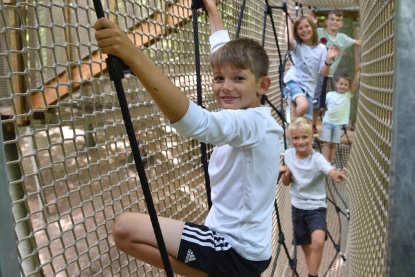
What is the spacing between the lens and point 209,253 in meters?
0.93

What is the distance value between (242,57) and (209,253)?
392mm

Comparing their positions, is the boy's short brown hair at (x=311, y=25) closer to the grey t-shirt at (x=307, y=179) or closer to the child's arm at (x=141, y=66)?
the grey t-shirt at (x=307, y=179)

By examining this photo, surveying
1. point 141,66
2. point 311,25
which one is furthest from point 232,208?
point 311,25

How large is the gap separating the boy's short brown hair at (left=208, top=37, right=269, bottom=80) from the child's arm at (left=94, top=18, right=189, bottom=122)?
30 centimetres

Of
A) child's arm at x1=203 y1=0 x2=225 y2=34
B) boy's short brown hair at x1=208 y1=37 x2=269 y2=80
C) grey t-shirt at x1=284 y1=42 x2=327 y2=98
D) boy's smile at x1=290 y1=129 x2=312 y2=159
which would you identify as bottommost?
boy's smile at x1=290 y1=129 x2=312 y2=159

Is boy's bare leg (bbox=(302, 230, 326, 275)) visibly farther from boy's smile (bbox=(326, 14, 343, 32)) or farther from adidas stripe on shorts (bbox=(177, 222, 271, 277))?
boy's smile (bbox=(326, 14, 343, 32))

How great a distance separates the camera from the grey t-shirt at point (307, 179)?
220 centimetres

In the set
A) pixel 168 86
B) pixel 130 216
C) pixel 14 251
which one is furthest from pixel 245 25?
pixel 14 251

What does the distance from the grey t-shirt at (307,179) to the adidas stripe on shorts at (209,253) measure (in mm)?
1323

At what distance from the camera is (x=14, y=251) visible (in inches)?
15.8

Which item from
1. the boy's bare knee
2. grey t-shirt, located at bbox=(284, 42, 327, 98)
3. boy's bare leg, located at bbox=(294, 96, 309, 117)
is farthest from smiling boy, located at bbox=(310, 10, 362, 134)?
the boy's bare knee

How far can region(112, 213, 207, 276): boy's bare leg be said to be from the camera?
3.00ft

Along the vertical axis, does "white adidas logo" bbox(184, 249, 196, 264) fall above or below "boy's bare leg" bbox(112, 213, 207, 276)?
below

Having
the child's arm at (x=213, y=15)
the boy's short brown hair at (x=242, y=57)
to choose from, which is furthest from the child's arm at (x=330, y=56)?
the boy's short brown hair at (x=242, y=57)
